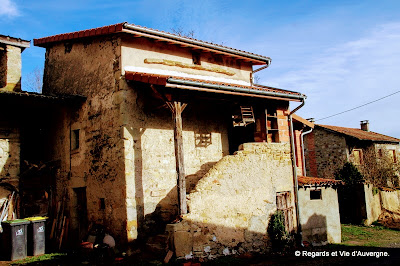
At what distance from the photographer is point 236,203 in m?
8.81

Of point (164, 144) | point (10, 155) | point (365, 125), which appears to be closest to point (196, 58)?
point (164, 144)

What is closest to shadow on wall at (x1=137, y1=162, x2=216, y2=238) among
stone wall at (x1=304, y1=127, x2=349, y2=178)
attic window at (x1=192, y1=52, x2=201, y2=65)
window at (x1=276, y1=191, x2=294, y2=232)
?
window at (x1=276, y1=191, x2=294, y2=232)

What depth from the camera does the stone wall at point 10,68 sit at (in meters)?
10.1

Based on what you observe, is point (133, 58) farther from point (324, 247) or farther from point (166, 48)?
point (324, 247)

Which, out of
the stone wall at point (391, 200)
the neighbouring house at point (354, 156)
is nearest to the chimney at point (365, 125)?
the neighbouring house at point (354, 156)

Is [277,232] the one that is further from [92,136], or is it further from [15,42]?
[15,42]

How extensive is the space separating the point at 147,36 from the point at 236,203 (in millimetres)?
5219

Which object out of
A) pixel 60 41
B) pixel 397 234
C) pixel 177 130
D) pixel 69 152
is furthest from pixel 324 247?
pixel 60 41

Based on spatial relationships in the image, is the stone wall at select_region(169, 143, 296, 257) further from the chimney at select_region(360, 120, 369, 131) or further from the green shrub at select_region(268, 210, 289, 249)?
the chimney at select_region(360, 120, 369, 131)

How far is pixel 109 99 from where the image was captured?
898 cm

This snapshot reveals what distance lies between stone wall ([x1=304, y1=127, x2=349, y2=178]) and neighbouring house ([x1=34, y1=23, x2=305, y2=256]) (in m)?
11.8

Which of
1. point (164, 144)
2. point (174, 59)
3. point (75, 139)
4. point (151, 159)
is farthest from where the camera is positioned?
point (174, 59)

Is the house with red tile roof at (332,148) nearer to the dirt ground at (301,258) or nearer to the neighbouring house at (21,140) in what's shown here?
the dirt ground at (301,258)

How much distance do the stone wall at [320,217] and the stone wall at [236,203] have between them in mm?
1145
